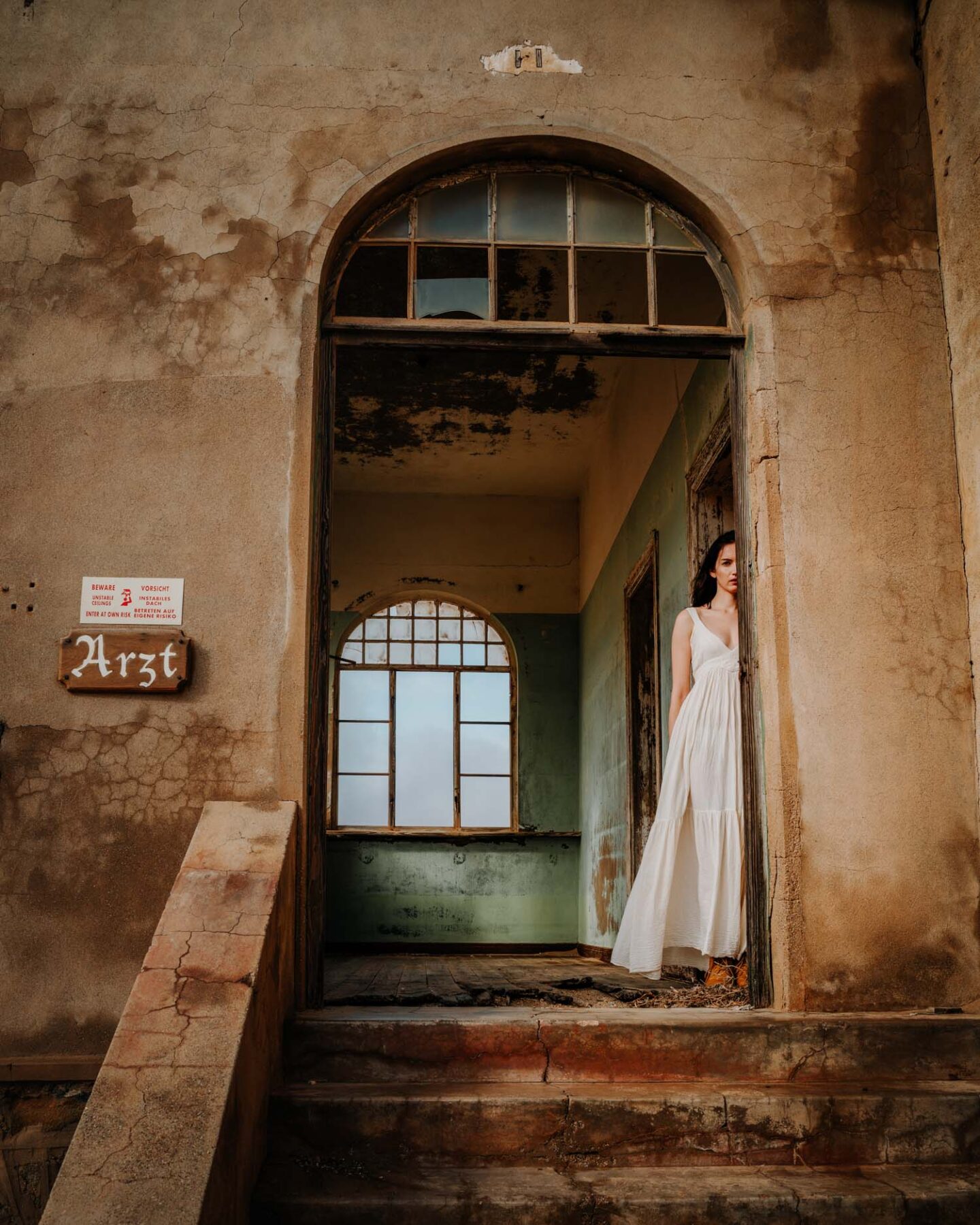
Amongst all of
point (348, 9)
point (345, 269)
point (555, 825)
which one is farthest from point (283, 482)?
point (555, 825)

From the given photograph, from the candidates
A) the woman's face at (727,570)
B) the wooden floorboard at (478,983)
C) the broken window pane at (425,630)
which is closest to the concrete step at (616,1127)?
the wooden floorboard at (478,983)

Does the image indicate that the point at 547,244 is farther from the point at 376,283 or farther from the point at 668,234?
the point at 376,283

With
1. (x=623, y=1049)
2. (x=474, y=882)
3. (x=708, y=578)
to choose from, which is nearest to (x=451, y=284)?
(x=708, y=578)

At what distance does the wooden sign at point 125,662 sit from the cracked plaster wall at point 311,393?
7 cm

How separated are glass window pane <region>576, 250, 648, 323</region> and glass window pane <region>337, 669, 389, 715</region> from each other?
7136mm

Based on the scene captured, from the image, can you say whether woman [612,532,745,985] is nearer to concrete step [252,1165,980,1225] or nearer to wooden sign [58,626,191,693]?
concrete step [252,1165,980,1225]

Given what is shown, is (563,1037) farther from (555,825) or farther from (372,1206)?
(555,825)

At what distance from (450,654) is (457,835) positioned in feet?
6.38

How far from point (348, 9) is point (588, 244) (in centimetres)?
138

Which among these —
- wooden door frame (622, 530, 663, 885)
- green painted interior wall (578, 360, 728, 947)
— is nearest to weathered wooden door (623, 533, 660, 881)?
wooden door frame (622, 530, 663, 885)

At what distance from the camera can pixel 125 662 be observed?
14.0 ft

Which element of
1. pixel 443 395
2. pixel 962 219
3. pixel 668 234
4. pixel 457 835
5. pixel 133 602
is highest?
pixel 443 395

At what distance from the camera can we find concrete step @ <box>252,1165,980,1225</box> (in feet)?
10.3

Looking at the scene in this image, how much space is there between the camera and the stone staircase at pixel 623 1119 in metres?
3.20
